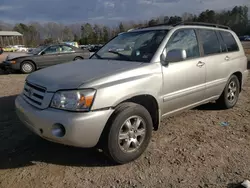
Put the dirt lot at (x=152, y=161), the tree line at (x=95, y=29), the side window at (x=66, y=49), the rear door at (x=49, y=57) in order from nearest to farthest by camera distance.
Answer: the dirt lot at (x=152, y=161) → the rear door at (x=49, y=57) → the side window at (x=66, y=49) → the tree line at (x=95, y=29)

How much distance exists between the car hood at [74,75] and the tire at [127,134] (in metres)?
0.49

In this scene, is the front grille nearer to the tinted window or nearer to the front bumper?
the front bumper

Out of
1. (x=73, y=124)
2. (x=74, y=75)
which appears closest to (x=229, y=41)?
(x=74, y=75)

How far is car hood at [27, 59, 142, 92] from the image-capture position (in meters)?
2.66

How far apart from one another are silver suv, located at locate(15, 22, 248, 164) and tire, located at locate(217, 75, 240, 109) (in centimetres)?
25

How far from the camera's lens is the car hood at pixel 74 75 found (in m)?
2.66

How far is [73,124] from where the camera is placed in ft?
8.18

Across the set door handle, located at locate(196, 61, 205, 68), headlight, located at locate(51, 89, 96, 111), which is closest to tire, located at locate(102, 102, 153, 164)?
headlight, located at locate(51, 89, 96, 111)

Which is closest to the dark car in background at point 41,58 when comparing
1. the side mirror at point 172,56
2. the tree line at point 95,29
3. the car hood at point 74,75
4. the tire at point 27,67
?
the tire at point 27,67

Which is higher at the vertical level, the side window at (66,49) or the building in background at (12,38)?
the building in background at (12,38)

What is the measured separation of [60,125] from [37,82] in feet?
2.45

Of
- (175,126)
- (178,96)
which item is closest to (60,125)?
(178,96)

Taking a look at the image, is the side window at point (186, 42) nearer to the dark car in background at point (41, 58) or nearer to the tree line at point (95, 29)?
the dark car in background at point (41, 58)

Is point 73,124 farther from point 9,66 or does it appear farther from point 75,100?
point 9,66
